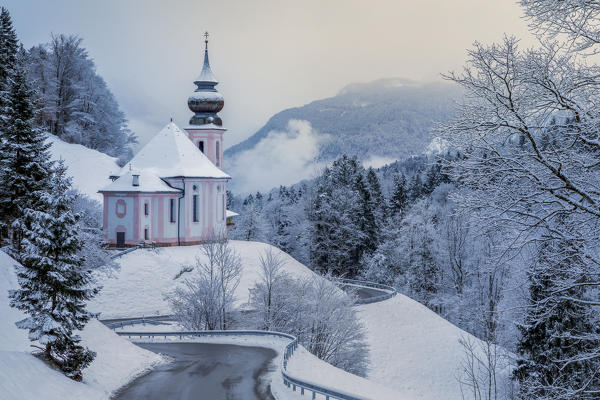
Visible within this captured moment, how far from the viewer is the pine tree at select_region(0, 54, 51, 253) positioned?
2461 cm

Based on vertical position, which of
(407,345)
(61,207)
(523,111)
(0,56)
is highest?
(0,56)

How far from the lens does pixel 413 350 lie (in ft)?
121

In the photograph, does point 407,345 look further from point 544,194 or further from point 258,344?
point 544,194

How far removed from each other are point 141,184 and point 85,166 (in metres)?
21.2

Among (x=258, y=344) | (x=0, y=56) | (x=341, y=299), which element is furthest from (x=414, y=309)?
(x=0, y=56)

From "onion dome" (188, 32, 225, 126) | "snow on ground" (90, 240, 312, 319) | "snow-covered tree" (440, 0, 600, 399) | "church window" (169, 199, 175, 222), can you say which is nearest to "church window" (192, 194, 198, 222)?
"church window" (169, 199, 175, 222)

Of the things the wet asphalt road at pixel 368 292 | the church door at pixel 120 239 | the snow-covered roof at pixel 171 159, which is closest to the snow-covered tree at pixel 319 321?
the wet asphalt road at pixel 368 292

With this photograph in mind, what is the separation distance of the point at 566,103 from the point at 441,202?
229ft

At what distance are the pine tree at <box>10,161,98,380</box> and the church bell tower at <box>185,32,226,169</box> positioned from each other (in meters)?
45.7

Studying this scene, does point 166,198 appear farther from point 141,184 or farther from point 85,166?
point 85,166

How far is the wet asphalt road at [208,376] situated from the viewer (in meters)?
17.1

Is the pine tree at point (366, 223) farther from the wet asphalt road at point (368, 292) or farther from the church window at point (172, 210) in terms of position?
the church window at point (172, 210)

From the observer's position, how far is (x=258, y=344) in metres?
27.1

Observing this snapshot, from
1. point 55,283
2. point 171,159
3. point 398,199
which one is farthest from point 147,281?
point 398,199
